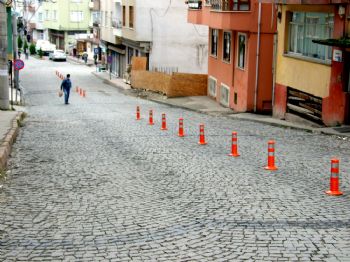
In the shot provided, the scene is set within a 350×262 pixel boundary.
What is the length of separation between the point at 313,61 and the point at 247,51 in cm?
619

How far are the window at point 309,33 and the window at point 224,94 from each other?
6.97m

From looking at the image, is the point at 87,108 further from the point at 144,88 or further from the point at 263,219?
the point at 263,219

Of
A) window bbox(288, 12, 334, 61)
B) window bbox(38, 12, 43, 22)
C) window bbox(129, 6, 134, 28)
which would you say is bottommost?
window bbox(288, 12, 334, 61)

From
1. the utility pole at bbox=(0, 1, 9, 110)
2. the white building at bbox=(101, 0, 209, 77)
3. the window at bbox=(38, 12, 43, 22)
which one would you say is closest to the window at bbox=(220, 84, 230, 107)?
the utility pole at bbox=(0, 1, 9, 110)

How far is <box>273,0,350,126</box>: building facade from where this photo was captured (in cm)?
2009

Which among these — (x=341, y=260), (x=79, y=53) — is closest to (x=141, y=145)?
(x=341, y=260)

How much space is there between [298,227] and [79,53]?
85.1 meters

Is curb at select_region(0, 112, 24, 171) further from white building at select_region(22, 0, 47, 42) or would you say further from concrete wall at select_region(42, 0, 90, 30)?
white building at select_region(22, 0, 47, 42)

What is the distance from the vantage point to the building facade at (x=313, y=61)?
65.9 feet

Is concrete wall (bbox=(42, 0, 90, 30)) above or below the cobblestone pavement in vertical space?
above

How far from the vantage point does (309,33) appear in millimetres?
22969

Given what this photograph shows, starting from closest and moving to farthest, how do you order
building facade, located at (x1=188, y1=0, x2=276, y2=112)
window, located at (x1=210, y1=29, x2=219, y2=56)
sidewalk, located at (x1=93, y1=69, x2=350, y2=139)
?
1. sidewalk, located at (x1=93, y1=69, x2=350, y2=139)
2. building facade, located at (x1=188, y1=0, x2=276, y2=112)
3. window, located at (x1=210, y1=29, x2=219, y2=56)

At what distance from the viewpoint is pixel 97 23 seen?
74.2 metres

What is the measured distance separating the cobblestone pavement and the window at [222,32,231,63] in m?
12.6
